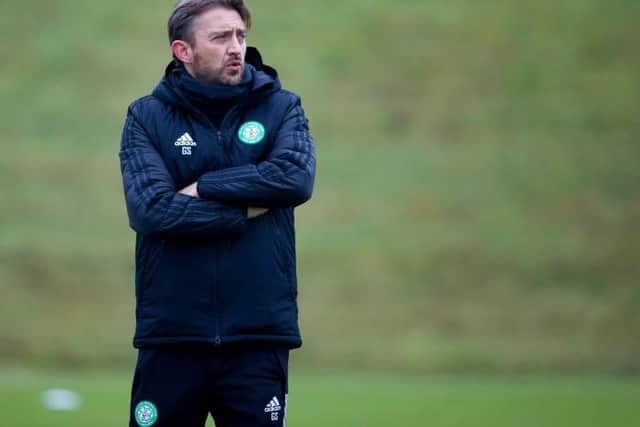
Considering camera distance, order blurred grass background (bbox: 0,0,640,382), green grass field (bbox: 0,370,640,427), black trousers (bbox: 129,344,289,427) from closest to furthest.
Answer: black trousers (bbox: 129,344,289,427)
green grass field (bbox: 0,370,640,427)
blurred grass background (bbox: 0,0,640,382)

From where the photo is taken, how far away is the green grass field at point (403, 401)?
6414 mm

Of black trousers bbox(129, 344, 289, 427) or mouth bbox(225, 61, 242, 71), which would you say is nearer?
black trousers bbox(129, 344, 289, 427)

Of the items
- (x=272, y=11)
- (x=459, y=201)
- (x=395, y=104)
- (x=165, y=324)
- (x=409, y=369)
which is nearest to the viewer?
(x=165, y=324)

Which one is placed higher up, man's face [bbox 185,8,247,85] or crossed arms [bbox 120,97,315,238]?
man's face [bbox 185,8,247,85]

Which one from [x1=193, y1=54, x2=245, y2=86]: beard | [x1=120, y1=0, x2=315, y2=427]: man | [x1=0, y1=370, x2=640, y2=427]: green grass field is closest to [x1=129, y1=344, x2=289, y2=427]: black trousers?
[x1=120, y1=0, x2=315, y2=427]: man

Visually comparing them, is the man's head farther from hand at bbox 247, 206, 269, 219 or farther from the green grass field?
the green grass field

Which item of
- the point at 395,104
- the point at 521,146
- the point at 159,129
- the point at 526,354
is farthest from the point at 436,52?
the point at 159,129

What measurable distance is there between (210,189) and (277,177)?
187mm

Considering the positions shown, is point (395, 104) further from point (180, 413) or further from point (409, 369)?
point (180, 413)

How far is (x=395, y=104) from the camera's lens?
38.0 ft

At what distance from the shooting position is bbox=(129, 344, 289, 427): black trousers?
308 centimetres

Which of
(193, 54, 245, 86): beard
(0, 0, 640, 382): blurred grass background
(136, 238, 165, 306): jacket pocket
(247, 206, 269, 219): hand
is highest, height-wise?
(0, 0, 640, 382): blurred grass background

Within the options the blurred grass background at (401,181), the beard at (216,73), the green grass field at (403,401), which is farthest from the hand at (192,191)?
the blurred grass background at (401,181)

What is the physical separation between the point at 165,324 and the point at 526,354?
6667mm
